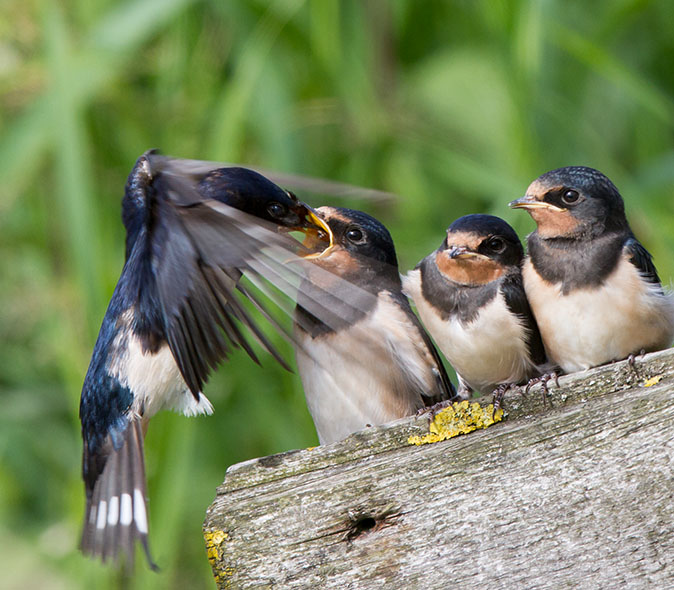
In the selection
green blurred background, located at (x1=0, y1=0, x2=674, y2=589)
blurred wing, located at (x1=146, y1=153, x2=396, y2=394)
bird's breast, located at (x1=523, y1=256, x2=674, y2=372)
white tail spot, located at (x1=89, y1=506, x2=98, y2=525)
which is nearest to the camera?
blurred wing, located at (x1=146, y1=153, x2=396, y2=394)

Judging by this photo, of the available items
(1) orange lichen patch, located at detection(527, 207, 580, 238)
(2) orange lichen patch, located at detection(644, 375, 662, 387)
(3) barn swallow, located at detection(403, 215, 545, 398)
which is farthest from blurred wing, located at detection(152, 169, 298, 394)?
(2) orange lichen patch, located at detection(644, 375, 662, 387)

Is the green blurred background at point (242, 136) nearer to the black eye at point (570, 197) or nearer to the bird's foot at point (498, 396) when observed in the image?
the black eye at point (570, 197)

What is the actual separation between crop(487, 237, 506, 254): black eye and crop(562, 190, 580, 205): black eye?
0.13 m

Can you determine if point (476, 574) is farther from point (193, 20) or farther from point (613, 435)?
point (193, 20)

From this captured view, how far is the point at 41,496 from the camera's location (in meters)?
3.91

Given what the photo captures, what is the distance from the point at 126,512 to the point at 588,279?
90cm

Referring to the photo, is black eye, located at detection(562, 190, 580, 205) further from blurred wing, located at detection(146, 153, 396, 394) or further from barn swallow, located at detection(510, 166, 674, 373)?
blurred wing, located at detection(146, 153, 396, 394)

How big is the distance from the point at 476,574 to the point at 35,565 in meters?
2.71

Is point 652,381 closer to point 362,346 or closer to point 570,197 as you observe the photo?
point 570,197

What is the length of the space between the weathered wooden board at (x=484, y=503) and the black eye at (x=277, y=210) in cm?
58

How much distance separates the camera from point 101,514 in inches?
78.6

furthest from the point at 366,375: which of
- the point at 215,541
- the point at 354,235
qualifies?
the point at 215,541

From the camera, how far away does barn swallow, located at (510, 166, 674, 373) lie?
1778mm

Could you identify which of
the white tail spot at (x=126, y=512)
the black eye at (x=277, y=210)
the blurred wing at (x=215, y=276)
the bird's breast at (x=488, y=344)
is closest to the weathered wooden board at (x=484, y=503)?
the blurred wing at (x=215, y=276)
